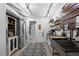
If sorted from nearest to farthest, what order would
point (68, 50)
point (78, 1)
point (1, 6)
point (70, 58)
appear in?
1. point (68, 50)
2. point (70, 58)
3. point (78, 1)
4. point (1, 6)

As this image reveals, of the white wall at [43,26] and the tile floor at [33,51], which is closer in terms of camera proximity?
the tile floor at [33,51]

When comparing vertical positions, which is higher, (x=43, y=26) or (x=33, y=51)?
(x=43, y=26)

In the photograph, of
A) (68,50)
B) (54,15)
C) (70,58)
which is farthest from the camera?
(54,15)

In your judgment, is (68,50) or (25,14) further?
(25,14)

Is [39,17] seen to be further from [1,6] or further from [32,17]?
[1,6]

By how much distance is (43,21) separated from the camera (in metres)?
3.35

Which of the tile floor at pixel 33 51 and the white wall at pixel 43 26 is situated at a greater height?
the white wall at pixel 43 26

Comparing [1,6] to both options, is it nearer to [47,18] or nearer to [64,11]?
[47,18]

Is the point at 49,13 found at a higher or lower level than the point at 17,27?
higher

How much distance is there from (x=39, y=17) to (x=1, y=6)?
112 cm

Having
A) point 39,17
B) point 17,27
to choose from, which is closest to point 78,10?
point 39,17

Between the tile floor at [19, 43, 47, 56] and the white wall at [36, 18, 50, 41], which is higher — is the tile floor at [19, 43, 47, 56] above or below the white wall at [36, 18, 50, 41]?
below

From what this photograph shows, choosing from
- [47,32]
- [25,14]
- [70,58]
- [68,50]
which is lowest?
[70,58]

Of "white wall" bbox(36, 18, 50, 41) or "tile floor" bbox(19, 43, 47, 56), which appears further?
"white wall" bbox(36, 18, 50, 41)
